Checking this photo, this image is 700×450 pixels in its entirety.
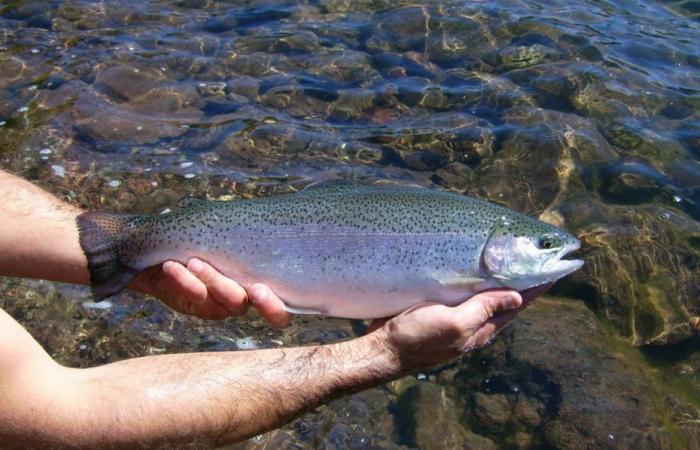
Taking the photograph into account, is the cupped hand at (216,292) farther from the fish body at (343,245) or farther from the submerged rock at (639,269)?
the submerged rock at (639,269)

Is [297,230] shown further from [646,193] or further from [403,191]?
[646,193]

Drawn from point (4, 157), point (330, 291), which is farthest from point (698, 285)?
point (4, 157)

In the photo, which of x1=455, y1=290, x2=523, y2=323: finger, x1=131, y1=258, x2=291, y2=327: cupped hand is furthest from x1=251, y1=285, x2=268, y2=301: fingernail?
x1=455, y1=290, x2=523, y2=323: finger

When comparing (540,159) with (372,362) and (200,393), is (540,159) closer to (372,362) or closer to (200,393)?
(372,362)

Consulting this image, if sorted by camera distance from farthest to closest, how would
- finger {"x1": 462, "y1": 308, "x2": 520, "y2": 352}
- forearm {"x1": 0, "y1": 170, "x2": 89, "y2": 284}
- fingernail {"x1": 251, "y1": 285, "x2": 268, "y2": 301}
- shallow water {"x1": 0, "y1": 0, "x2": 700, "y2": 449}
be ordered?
shallow water {"x1": 0, "y1": 0, "x2": 700, "y2": 449}, forearm {"x1": 0, "y1": 170, "x2": 89, "y2": 284}, fingernail {"x1": 251, "y1": 285, "x2": 268, "y2": 301}, finger {"x1": 462, "y1": 308, "x2": 520, "y2": 352}

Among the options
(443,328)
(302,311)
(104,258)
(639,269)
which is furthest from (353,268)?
(639,269)

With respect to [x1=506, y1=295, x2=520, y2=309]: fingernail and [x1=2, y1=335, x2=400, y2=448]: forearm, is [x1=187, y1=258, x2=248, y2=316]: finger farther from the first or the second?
[x1=506, y1=295, x2=520, y2=309]: fingernail
